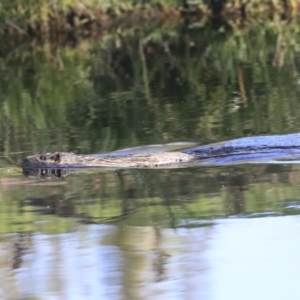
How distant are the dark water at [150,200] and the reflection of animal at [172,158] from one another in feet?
0.59

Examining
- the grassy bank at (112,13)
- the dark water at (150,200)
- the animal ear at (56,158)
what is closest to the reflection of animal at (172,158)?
the animal ear at (56,158)

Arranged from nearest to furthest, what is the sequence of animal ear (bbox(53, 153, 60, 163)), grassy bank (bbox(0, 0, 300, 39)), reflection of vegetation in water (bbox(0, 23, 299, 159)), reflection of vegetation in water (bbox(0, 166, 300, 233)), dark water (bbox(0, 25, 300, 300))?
dark water (bbox(0, 25, 300, 300)) → reflection of vegetation in water (bbox(0, 166, 300, 233)) → animal ear (bbox(53, 153, 60, 163)) → reflection of vegetation in water (bbox(0, 23, 299, 159)) → grassy bank (bbox(0, 0, 300, 39))

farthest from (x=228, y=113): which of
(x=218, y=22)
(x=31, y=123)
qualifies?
(x=218, y=22)

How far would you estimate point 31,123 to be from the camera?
11.7 metres

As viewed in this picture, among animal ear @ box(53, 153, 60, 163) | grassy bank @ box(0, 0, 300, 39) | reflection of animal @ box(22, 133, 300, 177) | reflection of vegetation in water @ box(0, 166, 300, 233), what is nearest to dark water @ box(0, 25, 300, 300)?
reflection of vegetation in water @ box(0, 166, 300, 233)

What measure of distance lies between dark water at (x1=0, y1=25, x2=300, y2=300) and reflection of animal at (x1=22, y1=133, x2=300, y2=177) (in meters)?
0.18

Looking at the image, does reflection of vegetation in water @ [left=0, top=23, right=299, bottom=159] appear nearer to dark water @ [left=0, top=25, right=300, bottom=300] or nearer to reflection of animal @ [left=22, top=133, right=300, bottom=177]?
dark water @ [left=0, top=25, right=300, bottom=300]

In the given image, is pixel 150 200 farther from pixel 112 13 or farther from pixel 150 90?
pixel 112 13

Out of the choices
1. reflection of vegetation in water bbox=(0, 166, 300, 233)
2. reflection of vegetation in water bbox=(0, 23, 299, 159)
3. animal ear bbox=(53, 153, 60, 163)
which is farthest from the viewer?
reflection of vegetation in water bbox=(0, 23, 299, 159)

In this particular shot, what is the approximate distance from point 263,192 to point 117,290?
242 cm

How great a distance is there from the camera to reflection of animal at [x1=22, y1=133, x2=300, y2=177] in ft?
29.3

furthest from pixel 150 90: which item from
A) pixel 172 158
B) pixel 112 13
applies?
pixel 112 13

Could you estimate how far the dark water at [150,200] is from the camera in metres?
5.77

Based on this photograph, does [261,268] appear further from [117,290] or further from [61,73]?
[61,73]
